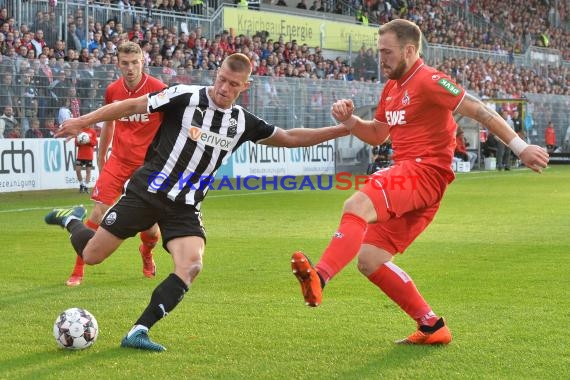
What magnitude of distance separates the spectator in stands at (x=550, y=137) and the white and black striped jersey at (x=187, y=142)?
1531 inches

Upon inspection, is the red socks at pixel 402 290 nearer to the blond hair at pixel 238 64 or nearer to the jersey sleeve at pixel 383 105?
the jersey sleeve at pixel 383 105

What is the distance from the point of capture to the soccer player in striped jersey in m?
6.67

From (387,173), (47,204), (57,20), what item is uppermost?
(57,20)

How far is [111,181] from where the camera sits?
32.2 feet

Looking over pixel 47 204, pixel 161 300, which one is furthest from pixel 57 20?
pixel 161 300

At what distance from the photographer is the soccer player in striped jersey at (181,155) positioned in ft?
21.9

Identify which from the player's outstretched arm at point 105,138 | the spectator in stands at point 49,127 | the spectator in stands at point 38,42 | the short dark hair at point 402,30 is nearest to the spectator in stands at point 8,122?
the spectator in stands at point 49,127

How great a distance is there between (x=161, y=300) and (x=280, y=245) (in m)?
6.34

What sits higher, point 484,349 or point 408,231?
point 408,231

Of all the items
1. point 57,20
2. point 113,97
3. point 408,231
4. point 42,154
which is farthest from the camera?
point 57,20

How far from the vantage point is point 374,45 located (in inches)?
Answer: 1622

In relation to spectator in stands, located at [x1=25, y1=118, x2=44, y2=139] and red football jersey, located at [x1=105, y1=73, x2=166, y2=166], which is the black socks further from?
spectator in stands, located at [x1=25, y1=118, x2=44, y2=139]

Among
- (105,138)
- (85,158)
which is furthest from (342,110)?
(85,158)

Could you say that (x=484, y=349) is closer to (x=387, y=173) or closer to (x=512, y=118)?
(x=387, y=173)
